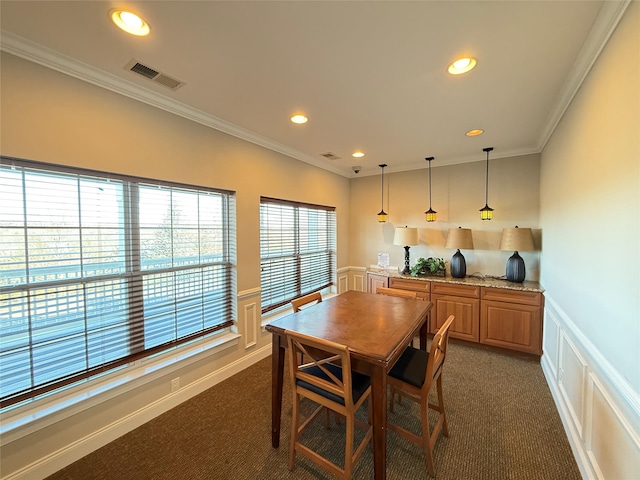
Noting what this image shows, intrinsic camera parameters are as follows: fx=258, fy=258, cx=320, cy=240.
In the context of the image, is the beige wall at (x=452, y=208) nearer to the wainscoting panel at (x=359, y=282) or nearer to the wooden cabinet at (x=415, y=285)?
the wainscoting panel at (x=359, y=282)

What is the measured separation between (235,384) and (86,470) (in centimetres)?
116

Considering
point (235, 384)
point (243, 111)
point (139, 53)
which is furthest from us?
point (235, 384)

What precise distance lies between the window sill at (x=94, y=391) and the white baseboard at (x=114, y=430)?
22cm

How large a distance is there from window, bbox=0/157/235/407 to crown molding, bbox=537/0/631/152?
2937mm

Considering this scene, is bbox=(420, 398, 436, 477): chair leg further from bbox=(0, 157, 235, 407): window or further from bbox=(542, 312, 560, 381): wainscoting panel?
bbox=(0, 157, 235, 407): window

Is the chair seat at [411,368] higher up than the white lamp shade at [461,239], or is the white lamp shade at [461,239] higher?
the white lamp shade at [461,239]

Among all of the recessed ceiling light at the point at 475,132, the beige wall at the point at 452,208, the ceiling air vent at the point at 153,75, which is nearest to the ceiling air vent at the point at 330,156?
the beige wall at the point at 452,208

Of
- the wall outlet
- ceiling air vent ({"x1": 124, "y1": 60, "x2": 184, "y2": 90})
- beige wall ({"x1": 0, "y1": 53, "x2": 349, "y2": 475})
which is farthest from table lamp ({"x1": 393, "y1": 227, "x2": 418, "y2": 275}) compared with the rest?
ceiling air vent ({"x1": 124, "y1": 60, "x2": 184, "y2": 90})

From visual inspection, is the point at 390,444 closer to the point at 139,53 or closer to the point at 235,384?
the point at 235,384

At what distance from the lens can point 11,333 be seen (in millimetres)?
1574

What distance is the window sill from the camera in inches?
61.6

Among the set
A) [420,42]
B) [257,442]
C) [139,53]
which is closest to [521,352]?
[257,442]

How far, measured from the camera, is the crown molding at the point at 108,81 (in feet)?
4.97

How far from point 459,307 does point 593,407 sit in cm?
201
